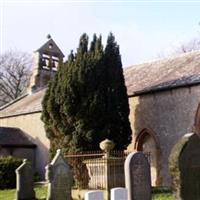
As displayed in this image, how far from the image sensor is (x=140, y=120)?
22.9 metres

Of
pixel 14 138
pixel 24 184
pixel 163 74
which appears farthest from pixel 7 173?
pixel 163 74

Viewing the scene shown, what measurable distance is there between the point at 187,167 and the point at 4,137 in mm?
20838

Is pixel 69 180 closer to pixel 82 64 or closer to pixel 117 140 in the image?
pixel 117 140

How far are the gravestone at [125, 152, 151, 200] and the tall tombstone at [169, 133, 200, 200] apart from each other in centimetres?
218

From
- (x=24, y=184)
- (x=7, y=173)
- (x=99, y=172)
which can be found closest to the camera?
(x=24, y=184)

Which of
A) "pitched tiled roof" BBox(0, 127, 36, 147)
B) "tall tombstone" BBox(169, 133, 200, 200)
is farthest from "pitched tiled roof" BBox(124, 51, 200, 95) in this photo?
"tall tombstone" BBox(169, 133, 200, 200)

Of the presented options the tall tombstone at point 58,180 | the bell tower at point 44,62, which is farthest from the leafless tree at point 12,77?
the tall tombstone at point 58,180

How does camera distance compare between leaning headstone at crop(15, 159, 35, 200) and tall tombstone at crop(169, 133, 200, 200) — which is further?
leaning headstone at crop(15, 159, 35, 200)

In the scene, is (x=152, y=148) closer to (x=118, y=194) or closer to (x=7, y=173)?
(x=7, y=173)

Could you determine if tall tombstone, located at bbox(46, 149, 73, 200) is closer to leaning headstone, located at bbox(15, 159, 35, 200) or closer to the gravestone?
leaning headstone, located at bbox(15, 159, 35, 200)

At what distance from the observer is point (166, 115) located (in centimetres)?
2139

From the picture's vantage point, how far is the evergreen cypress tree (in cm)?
1975

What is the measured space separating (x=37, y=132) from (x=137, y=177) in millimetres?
18430

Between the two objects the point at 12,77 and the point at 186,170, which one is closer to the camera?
the point at 186,170
